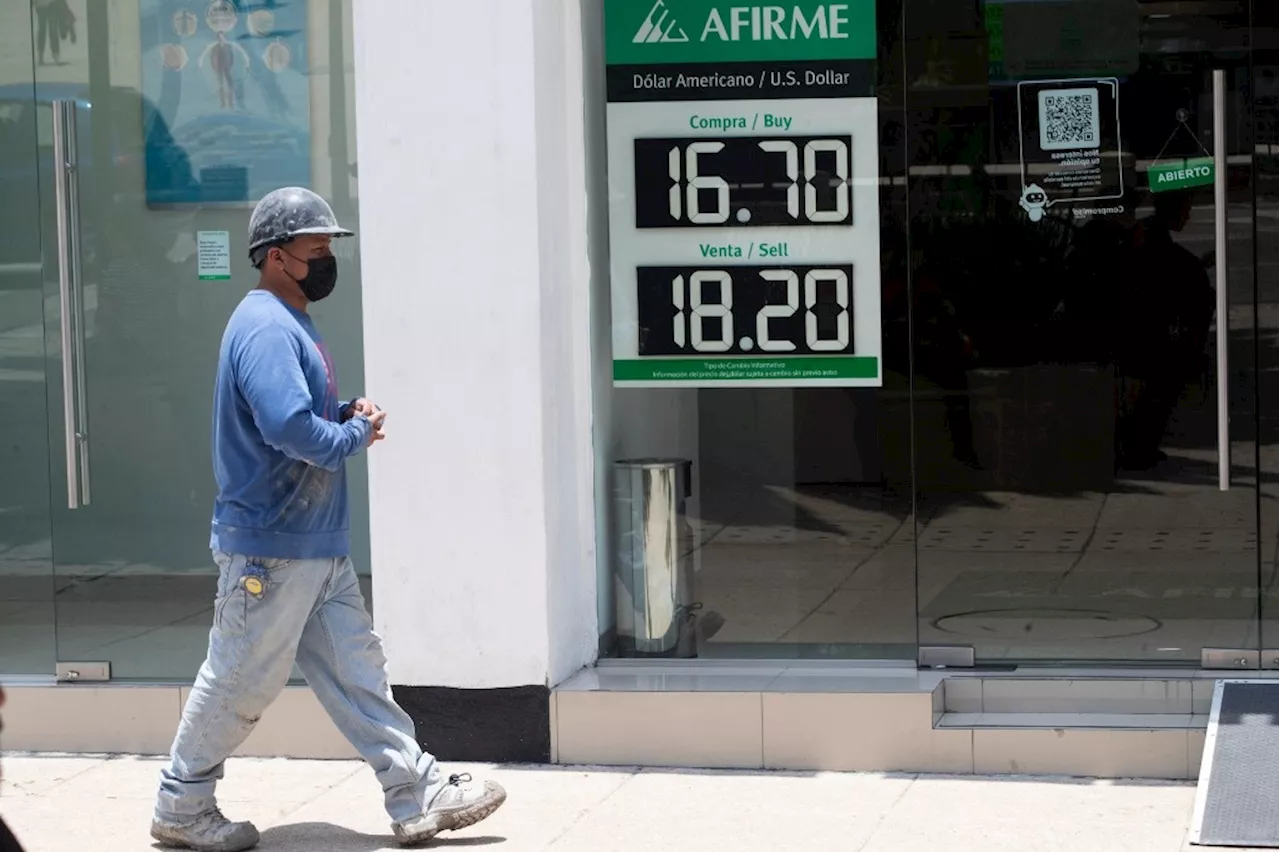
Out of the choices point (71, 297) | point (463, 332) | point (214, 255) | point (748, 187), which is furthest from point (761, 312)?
point (71, 297)

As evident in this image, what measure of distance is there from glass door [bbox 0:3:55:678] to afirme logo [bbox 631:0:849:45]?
8.10 feet

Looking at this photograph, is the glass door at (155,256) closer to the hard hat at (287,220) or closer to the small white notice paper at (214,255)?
the small white notice paper at (214,255)

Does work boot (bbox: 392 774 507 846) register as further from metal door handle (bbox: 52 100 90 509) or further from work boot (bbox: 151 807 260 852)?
metal door handle (bbox: 52 100 90 509)

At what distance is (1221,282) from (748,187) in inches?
68.6

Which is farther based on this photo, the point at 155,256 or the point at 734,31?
the point at 155,256

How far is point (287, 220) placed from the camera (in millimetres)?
5863

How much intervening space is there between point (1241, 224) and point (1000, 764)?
2.13 meters

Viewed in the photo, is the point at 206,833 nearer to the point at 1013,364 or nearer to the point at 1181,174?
the point at 1013,364

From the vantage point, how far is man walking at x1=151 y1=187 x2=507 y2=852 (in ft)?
18.6

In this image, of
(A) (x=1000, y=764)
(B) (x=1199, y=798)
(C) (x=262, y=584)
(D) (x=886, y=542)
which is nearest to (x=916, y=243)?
(D) (x=886, y=542)

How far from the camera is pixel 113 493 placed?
759cm

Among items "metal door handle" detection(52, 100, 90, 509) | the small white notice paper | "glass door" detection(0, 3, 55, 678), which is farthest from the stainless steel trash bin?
"glass door" detection(0, 3, 55, 678)

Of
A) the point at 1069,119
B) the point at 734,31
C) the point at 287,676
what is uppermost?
the point at 734,31

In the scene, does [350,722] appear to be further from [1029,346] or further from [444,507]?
[1029,346]
